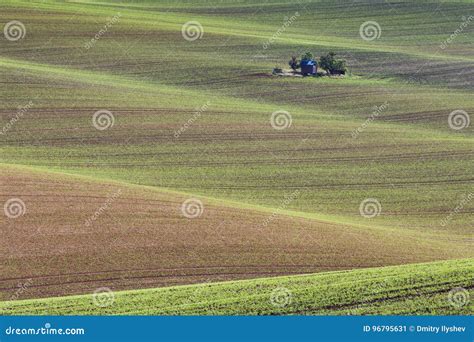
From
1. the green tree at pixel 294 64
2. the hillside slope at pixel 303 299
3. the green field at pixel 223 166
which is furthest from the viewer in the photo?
the green tree at pixel 294 64

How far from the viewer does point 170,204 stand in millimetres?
35688

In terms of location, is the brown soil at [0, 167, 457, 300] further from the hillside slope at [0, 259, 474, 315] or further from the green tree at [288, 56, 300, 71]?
the green tree at [288, 56, 300, 71]

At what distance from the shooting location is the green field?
27781 mm

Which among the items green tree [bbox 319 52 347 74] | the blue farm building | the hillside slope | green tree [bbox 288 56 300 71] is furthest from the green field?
green tree [bbox 288 56 300 71]

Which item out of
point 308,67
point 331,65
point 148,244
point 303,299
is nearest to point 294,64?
point 308,67

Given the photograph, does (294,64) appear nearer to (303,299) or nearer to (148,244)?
(148,244)

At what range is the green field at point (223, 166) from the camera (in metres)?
27.8

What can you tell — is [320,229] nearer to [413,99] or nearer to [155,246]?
[155,246]

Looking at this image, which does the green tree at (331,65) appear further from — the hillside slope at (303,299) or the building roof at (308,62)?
the hillside slope at (303,299)

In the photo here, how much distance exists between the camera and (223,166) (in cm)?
4656

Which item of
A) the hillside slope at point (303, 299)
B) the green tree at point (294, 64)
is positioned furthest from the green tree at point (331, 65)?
the hillside slope at point (303, 299)

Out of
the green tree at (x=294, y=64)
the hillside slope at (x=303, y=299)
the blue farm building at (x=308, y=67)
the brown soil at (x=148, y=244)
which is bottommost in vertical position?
the hillside slope at (x=303, y=299)

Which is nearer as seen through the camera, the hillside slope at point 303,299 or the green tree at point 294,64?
the hillside slope at point 303,299

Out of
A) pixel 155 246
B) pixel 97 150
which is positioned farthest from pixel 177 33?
pixel 155 246
